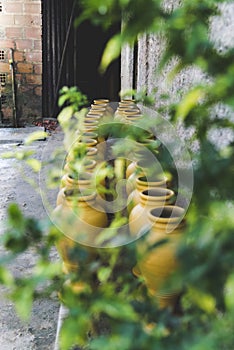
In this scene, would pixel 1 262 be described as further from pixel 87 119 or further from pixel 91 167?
pixel 87 119

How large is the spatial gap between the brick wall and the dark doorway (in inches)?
8.7

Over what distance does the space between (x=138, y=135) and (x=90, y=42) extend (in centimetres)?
521

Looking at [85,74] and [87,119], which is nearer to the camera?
[87,119]

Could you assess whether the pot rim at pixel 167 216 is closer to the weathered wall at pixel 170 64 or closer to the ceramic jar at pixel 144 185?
the ceramic jar at pixel 144 185

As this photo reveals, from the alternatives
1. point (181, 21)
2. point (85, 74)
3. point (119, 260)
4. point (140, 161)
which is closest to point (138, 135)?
point (140, 161)

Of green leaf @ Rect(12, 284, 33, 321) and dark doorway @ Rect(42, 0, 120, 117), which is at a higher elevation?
dark doorway @ Rect(42, 0, 120, 117)

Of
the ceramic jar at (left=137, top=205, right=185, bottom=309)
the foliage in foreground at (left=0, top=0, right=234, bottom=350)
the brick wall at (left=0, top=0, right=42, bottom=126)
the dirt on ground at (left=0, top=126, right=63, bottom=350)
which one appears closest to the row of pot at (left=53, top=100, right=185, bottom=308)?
the ceramic jar at (left=137, top=205, right=185, bottom=309)

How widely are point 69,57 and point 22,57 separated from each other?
2.92 feet

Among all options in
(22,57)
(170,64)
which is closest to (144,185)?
(170,64)

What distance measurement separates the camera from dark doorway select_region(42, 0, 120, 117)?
548cm

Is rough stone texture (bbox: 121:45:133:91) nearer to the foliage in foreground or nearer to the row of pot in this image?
the row of pot

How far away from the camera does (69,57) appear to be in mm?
5898

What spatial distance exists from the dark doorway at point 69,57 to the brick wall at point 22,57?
220 millimetres

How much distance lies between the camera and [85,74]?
6.31m
